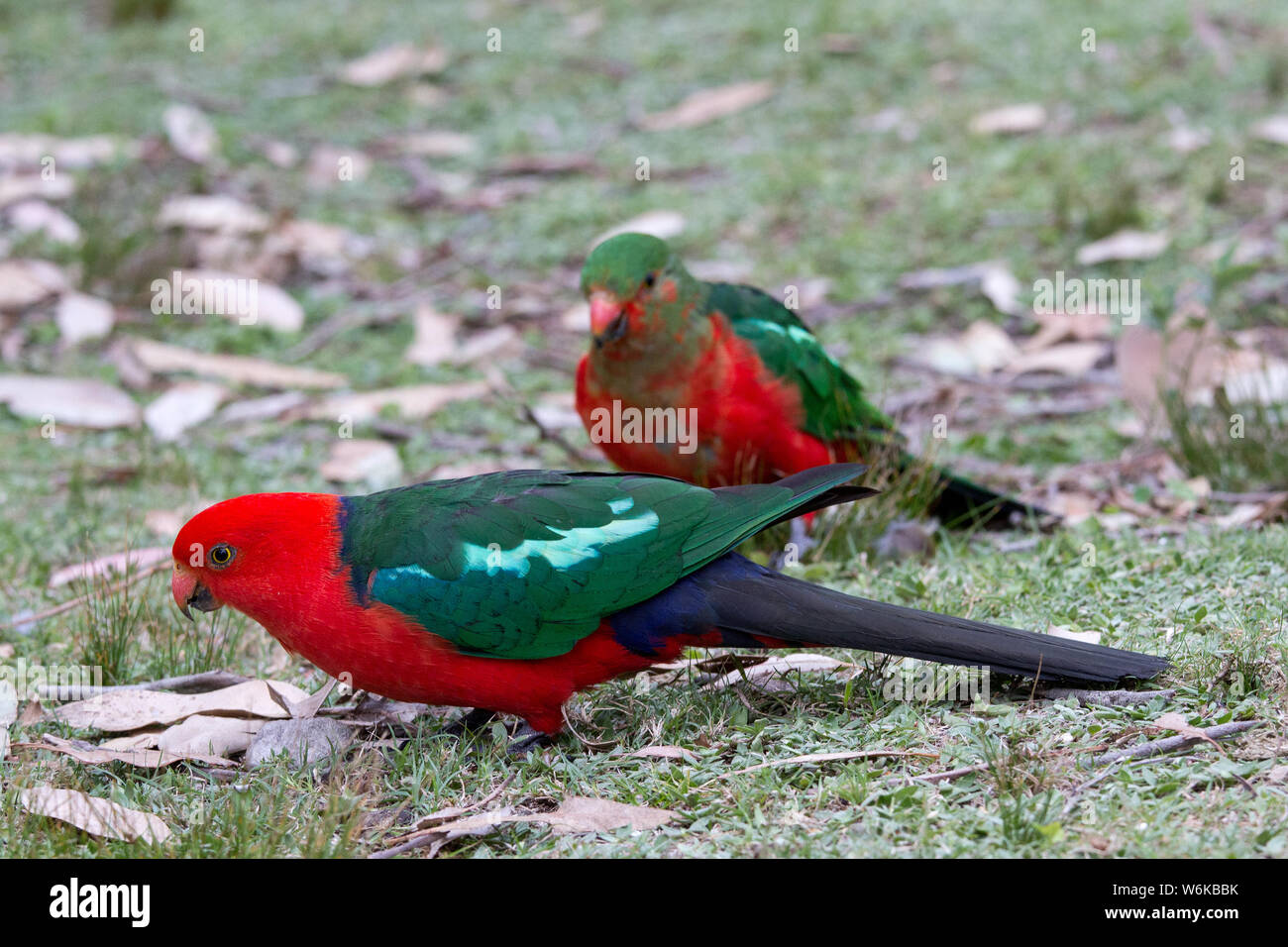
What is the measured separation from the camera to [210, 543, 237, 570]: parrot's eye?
370 centimetres

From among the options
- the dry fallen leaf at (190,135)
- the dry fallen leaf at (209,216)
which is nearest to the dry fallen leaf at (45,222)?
the dry fallen leaf at (209,216)

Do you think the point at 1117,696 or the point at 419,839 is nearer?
the point at 419,839

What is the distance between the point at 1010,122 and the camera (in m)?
8.83

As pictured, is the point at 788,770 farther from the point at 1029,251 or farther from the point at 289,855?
the point at 1029,251

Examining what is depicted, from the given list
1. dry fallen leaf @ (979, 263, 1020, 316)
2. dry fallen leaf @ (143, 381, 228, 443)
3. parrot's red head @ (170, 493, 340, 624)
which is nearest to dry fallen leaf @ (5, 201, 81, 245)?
dry fallen leaf @ (143, 381, 228, 443)

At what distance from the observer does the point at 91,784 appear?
3580 mm

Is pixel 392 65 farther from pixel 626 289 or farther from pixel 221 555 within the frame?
pixel 221 555

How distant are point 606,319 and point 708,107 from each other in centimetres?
522

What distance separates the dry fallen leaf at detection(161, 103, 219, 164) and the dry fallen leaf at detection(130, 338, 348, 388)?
Result: 2226mm

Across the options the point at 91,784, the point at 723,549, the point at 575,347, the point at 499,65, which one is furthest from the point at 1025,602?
the point at 499,65

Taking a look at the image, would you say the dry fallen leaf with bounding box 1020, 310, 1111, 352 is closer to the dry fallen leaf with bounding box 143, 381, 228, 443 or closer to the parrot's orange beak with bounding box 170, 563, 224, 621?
the dry fallen leaf with bounding box 143, 381, 228, 443

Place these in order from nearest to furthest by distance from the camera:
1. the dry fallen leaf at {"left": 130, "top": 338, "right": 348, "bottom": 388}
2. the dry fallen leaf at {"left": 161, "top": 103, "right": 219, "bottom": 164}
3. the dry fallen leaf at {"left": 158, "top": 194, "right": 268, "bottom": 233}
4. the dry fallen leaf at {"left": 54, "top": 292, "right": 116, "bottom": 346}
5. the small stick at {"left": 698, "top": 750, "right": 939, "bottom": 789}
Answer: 1. the small stick at {"left": 698, "top": 750, "right": 939, "bottom": 789}
2. the dry fallen leaf at {"left": 130, "top": 338, "right": 348, "bottom": 388}
3. the dry fallen leaf at {"left": 54, "top": 292, "right": 116, "bottom": 346}
4. the dry fallen leaf at {"left": 158, "top": 194, "right": 268, "bottom": 233}
5. the dry fallen leaf at {"left": 161, "top": 103, "right": 219, "bottom": 164}

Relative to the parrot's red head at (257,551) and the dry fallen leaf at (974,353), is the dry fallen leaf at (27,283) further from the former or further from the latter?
the dry fallen leaf at (974,353)

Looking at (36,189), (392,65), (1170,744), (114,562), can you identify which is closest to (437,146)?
(392,65)
